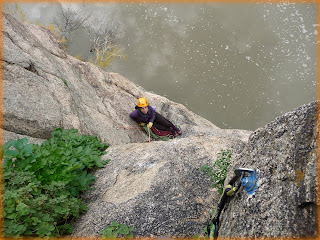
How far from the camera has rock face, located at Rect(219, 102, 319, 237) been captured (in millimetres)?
2178

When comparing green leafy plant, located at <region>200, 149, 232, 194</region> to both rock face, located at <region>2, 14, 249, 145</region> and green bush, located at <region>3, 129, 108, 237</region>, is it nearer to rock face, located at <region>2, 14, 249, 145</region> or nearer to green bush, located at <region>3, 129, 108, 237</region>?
green bush, located at <region>3, 129, 108, 237</region>

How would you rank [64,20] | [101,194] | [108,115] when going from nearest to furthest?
[101,194], [108,115], [64,20]

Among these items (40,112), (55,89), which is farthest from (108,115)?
(40,112)

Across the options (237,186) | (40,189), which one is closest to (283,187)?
(237,186)

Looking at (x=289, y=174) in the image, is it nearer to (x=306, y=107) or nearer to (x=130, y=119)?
(x=306, y=107)

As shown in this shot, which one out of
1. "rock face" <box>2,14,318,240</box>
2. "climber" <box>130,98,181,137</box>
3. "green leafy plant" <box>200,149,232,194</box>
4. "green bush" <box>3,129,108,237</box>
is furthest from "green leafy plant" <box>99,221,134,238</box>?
"climber" <box>130,98,181,137</box>

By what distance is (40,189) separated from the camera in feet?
11.2

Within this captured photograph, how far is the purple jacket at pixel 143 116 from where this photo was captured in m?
8.55

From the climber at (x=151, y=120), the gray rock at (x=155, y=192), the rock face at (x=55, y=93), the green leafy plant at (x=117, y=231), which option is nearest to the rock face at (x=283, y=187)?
the gray rock at (x=155, y=192)

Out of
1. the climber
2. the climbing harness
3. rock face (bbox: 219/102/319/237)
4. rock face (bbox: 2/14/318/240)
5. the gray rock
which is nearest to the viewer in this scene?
rock face (bbox: 219/102/319/237)

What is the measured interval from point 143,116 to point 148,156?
12.2 feet

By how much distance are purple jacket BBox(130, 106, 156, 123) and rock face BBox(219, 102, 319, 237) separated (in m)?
5.76

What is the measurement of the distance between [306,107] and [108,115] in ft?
19.5

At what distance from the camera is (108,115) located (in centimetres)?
782
